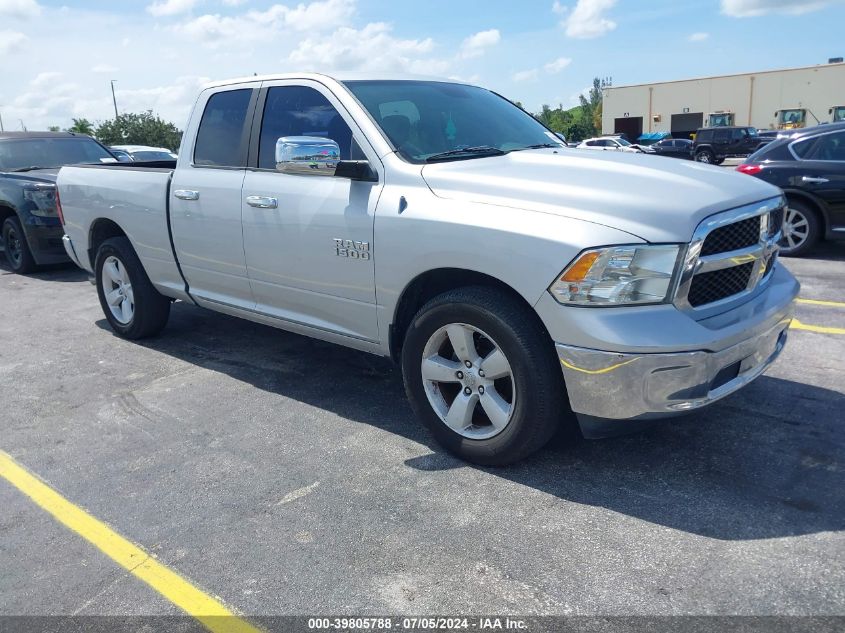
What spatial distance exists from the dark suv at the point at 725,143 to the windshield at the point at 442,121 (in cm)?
3117

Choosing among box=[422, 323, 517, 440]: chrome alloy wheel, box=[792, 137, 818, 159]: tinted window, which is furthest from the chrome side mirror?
box=[792, 137, 818, 159]: tinted window

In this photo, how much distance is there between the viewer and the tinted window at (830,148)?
8172 mm

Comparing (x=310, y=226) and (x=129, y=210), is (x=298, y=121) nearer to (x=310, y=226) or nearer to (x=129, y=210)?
(x=310, y=226)

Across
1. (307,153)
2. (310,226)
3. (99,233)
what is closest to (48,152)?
(99,233)

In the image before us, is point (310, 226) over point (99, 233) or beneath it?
over

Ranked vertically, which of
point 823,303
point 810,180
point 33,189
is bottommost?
point 823,303

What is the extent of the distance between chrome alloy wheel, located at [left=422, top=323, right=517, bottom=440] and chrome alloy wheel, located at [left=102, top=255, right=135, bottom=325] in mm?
3280

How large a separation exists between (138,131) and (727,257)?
55.3 metres

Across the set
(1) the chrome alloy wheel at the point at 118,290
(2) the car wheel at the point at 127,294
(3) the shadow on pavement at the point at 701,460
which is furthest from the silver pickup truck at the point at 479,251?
(1) the chrome alloy wheel at the point at 118,290

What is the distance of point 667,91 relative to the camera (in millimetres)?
59844

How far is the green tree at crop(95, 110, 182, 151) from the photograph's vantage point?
51.1 metres

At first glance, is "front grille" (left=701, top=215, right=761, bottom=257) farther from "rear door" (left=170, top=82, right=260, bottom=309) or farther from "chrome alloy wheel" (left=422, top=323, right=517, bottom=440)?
"rear door" (left=170, top=82, right=260, bottom=309)

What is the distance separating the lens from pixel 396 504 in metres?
3.27

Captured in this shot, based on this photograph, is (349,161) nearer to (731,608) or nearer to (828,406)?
(731,608)
